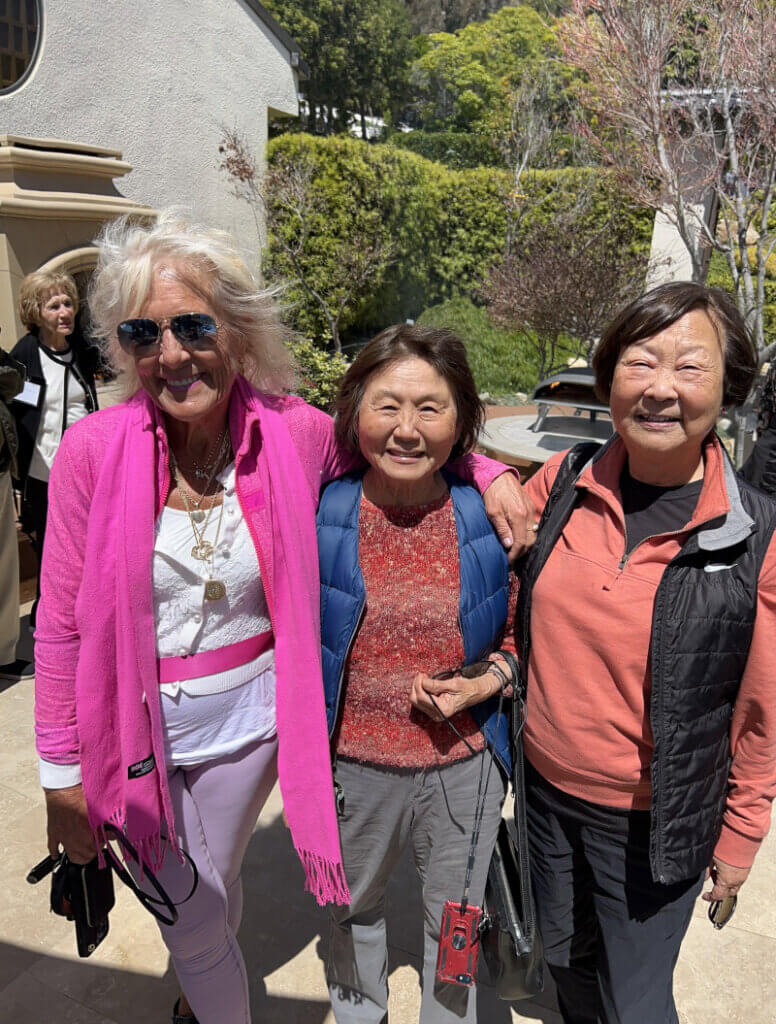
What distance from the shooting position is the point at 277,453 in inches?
64.1

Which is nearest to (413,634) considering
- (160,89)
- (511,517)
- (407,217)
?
(511,517)

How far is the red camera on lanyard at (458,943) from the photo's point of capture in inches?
66.1

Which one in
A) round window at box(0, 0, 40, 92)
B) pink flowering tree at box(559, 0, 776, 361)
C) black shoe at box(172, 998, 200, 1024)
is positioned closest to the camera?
black shoe at box(172, 998, 200, 1024)

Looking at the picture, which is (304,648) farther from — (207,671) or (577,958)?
(577,958)

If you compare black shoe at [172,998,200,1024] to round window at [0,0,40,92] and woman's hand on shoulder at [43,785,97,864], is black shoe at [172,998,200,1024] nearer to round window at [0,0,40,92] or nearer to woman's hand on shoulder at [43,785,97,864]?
woman's hand on shoulder at [43,785,97,864]

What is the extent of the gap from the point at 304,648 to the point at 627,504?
0.82m

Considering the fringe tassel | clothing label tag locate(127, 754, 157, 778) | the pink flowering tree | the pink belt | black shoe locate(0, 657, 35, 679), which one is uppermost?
the pink flowering tree

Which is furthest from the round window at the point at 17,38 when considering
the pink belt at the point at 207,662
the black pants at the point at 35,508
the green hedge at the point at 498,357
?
the pink belt at the point at 207,662

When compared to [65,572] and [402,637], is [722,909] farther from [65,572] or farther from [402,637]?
[65,572]

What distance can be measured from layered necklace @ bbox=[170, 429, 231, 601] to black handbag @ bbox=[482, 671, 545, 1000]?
78 cm

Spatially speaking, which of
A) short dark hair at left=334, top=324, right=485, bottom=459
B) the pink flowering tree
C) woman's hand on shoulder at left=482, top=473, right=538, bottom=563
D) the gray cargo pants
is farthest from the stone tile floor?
the pink flowering tree

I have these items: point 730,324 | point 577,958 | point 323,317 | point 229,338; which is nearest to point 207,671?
point 229,338

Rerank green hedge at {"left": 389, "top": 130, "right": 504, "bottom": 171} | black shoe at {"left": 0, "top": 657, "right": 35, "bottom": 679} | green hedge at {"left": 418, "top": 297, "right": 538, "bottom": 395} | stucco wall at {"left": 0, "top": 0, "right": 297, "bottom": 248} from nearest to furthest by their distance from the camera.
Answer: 1. black shoe at {"left": 0, "top": 657, "right": 35, "bottom": 679}
2. stucco wall at {"left": 0, "top": 0, "right": 297, "bottom": 248}
3. green hedge at {"left": 418, "top": 297, "right": 538, "bottom": 395}
4. green hedge at {"left": 389, "top": 130, "right": 504, "bottom": 171}

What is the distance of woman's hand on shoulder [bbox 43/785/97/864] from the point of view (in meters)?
1.56
